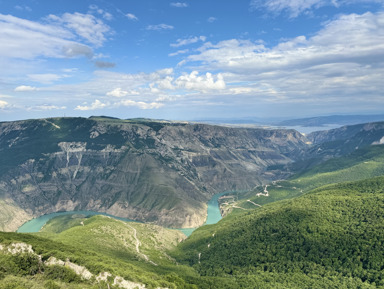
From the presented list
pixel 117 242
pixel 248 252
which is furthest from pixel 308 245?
pixel 117 242

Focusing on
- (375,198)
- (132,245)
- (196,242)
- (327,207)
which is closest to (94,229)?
(132,245)

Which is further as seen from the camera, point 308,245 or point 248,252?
point 248,252

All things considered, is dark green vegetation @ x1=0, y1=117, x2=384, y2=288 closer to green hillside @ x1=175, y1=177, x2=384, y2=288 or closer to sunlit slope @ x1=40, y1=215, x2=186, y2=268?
green hillside @ x1=175, y1=177, x2=384, y2=288

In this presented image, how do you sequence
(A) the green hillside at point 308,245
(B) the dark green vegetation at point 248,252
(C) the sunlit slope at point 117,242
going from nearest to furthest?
(B) the dark green vegetation at point 248,252
(A) the green hillside at point 308,245
(C) the sunlit slope at point 117,242

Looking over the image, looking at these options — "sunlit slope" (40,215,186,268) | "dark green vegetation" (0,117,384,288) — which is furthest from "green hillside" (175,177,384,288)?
"sunlit slope" (40,215,186,268)

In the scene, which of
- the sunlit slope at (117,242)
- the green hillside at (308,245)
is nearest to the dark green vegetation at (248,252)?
the green hillside at (308,245)

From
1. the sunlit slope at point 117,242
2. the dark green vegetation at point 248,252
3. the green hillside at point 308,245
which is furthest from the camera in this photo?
the sunlit slope at point 117,242

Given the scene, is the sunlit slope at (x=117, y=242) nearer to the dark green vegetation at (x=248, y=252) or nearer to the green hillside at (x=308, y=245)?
the dark green vegetation at (x=248, y=252)

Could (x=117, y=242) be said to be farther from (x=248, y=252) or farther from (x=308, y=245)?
(x=308, y=245)

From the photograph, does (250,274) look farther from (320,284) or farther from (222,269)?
(320,284)
